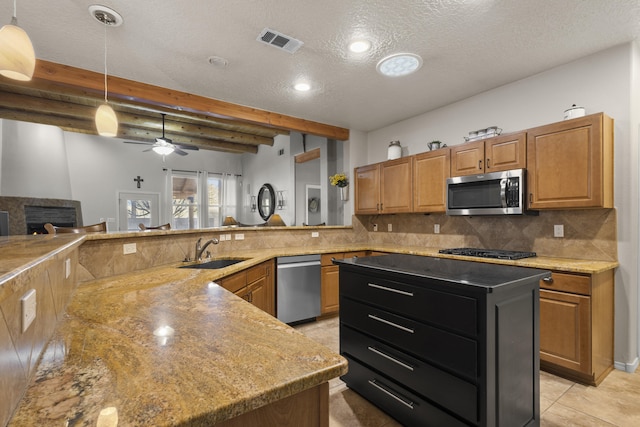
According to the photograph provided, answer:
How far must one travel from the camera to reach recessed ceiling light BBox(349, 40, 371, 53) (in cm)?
246

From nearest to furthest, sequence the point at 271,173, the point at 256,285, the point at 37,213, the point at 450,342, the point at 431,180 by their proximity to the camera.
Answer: the point at 450,342 < the point at 256,285 < the point at 431,180 < the point at 37,213 < the point at 271,173

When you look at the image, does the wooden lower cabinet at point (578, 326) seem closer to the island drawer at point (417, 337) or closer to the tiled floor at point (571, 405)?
the tiled floor at point (571, 405)

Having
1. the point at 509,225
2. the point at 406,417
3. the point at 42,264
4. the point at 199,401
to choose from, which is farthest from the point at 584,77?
the point at 42,264

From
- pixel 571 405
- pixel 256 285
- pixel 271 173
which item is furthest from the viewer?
pixel 271 173

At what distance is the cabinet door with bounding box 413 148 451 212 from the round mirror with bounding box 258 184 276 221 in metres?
4.20

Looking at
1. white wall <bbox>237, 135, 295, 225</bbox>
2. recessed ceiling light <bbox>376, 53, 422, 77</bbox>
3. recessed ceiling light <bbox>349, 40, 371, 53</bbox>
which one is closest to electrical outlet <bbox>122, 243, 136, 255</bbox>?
recessed ceiling light <bbox>349, 40, 371, 53</bbox>

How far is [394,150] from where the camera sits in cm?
423

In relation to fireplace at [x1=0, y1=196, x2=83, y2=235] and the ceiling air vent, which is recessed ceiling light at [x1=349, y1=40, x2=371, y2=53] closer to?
the ceiling air vent

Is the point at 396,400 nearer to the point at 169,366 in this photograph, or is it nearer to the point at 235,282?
the point at 235,282

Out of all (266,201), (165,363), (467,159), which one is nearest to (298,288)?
(467,159)

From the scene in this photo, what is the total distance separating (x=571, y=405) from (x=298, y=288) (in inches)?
98.0

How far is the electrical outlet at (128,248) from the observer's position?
2.22m

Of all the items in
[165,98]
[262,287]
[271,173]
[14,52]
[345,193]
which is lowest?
[262,287]

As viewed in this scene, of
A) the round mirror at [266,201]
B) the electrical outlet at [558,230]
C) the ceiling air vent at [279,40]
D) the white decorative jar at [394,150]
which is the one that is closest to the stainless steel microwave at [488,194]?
the electrical outlet at [558,230]
